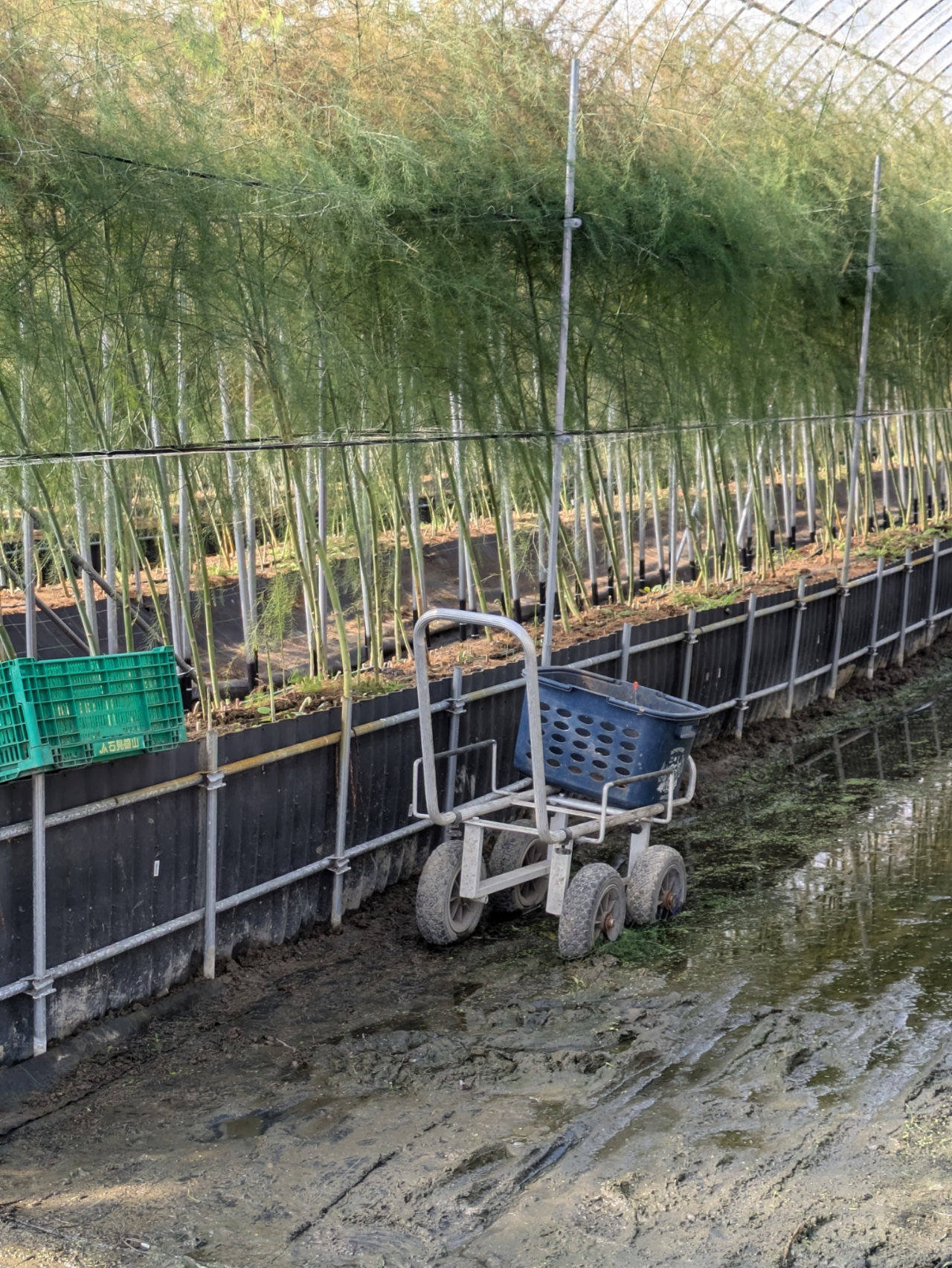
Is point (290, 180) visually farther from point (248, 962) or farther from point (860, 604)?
point (860, 604)

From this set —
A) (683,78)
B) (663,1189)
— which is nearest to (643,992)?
(663,1189)

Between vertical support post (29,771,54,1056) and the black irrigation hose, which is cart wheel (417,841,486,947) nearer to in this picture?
vertical support post (29,771,54,1056)

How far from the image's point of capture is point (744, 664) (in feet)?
26.4

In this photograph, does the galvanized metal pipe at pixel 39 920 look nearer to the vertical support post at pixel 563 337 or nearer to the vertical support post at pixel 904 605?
the vertical support post at pixel 563 337

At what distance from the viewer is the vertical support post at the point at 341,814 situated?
503 cm

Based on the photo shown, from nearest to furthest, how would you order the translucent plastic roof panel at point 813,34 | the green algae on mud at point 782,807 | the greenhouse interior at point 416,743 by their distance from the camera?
the greenhouse interior at point 416,743, the green algae on mud at point 782,807, the translucent plastic roof panel at point 813,34

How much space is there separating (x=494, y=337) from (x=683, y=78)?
2983mm

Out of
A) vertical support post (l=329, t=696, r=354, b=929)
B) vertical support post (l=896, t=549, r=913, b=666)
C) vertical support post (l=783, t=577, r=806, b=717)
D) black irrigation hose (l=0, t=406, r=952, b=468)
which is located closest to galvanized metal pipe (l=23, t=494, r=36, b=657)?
black irrigation hose (l=0, t=406, r=952, b=468)

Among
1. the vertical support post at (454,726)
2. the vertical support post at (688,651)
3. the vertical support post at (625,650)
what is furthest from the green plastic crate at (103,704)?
the vertical support post at (688,651)

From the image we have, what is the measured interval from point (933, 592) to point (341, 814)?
7556 mm

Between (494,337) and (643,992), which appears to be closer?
(643,992)

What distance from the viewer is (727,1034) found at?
4.14 meters

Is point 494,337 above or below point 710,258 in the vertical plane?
below

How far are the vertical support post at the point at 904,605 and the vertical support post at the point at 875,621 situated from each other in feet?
1.60
